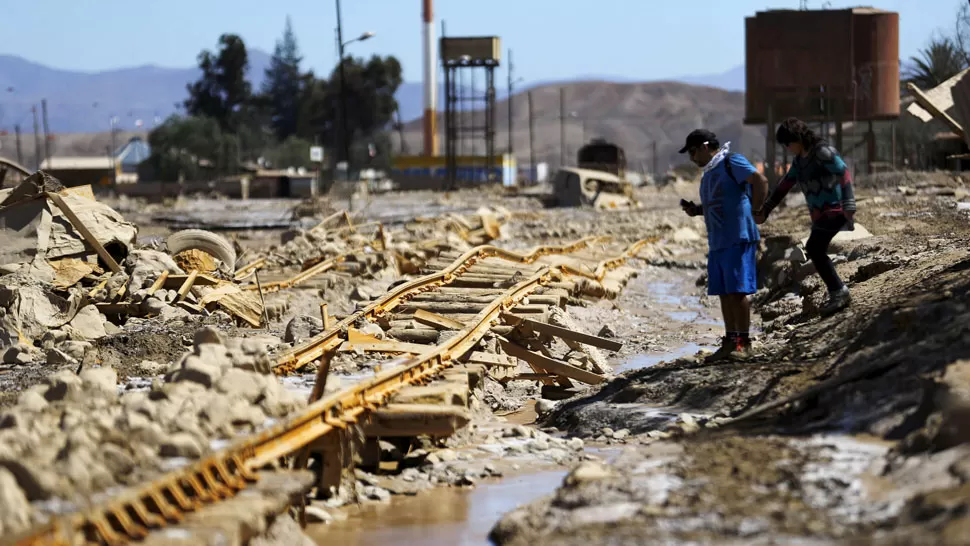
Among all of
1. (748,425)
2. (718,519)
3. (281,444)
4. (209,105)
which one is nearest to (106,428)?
(281,444)

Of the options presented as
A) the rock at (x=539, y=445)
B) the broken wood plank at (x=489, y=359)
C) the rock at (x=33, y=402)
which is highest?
the rock at (x=33, y=402)

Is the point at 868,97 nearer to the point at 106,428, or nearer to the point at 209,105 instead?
the point at 106,428

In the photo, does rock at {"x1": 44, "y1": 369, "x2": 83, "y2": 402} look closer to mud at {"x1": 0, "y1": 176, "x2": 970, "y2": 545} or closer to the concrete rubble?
the concrete rubble

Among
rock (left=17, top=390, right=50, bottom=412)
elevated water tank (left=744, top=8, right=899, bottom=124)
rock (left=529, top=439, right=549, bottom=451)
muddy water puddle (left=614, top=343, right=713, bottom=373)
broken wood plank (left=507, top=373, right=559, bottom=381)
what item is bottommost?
muddy water puddle (left=614, top=343, right=713, bottom=373)

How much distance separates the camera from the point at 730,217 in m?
8.41

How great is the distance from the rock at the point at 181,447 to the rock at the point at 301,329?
16.3 feet

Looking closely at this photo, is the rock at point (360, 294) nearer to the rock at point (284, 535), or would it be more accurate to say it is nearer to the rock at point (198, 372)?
the rock at point (198, 372)

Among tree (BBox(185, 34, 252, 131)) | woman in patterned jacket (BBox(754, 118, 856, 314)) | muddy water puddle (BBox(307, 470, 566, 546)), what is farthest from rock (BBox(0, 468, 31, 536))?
tree (BBox(185, 34, 252, 131))

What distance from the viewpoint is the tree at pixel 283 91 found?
135500mm

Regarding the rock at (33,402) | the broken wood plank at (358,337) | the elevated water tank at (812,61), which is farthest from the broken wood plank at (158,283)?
the elevated water tank at (812,61)

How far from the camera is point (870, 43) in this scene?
122 feet

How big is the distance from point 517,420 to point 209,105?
382 feet

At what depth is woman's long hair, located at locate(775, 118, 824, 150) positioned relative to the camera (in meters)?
8.79

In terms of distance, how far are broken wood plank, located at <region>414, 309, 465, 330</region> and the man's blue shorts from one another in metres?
2.62
